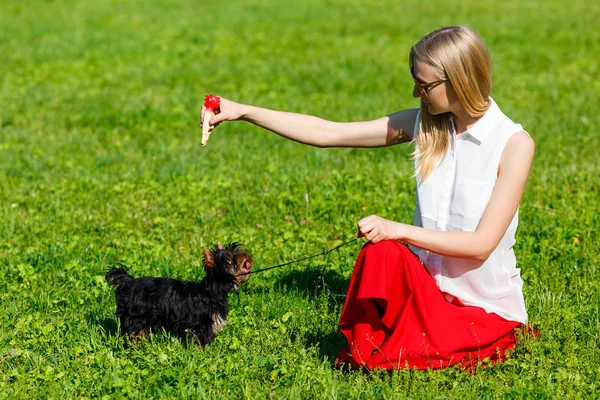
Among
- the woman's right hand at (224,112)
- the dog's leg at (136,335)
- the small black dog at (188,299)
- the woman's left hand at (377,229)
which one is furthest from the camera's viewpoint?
the dog's leg at (136,335)

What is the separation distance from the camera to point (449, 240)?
4.56m

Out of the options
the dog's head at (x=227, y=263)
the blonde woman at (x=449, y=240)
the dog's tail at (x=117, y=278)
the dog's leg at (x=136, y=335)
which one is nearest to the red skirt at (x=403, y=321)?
the blonde woman at (x=449, y=240)

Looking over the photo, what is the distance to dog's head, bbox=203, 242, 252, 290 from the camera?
5.15m

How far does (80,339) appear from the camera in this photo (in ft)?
17.7

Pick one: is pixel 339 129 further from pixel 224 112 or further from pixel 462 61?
pixel 462 61

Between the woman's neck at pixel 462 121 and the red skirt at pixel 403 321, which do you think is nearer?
the red skirt at pixel 403 321

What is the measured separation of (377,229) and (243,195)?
3827 mm

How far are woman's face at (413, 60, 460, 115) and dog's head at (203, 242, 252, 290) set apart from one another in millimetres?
1525

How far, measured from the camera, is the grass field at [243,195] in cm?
488

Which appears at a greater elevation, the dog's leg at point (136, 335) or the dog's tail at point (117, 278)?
the dog's tail at point (117, 278)

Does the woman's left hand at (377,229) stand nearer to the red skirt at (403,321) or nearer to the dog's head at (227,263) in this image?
the red skirt at (403,321)

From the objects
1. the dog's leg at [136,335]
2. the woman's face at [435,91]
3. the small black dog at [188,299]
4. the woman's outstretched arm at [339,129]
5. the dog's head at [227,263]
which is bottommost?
the dog's leg at [136,335]

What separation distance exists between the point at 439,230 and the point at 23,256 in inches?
144

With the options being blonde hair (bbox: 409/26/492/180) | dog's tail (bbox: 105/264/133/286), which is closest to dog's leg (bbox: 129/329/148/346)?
dog's tail (bbox: 105/264/133/286)
